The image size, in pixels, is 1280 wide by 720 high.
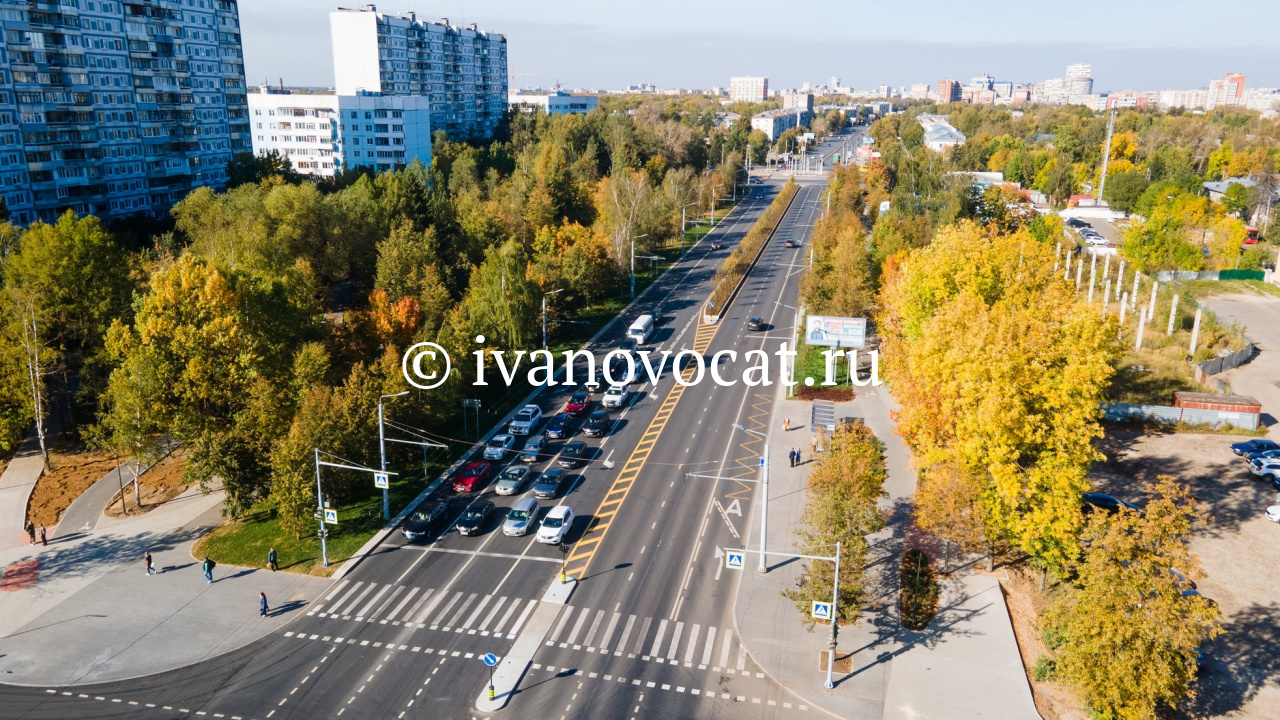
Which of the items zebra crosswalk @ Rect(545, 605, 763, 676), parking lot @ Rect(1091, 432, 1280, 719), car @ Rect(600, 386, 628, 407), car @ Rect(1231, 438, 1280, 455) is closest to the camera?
parking lot @ Rect(1091, 432, 1280, 719)

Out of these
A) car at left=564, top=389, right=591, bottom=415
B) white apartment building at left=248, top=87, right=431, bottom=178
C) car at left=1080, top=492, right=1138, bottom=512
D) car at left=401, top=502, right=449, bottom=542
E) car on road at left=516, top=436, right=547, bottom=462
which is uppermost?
white apartment building at left=248, top=87, right=431, bottom=178

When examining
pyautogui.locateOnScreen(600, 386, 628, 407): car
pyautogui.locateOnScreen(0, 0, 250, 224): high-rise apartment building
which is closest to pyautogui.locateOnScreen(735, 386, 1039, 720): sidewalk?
pyautogui.locateOnScreen(600, 386, 628, 407): car

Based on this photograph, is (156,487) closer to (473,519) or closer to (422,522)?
(422,522)

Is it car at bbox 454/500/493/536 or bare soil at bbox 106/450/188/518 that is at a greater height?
car at bbox 454/500/493/536

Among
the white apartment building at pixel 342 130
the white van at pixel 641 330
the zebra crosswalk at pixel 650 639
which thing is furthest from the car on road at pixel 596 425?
the white apartment building at pixel 342 130

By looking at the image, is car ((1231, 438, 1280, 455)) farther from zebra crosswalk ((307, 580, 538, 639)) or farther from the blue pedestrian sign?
zebra crosswalk ((307, 580, 538, 639))

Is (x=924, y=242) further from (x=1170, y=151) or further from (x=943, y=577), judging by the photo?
(x=1170, y=151)
